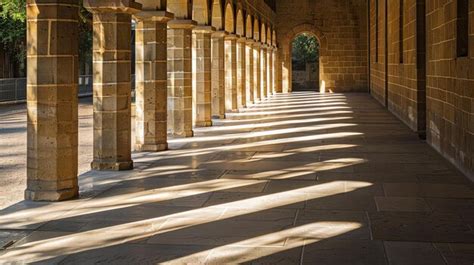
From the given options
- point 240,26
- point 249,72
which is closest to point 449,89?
point 240,26

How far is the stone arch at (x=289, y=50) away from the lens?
34938 mm

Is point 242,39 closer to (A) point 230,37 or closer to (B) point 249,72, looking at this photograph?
(B) point 249,72

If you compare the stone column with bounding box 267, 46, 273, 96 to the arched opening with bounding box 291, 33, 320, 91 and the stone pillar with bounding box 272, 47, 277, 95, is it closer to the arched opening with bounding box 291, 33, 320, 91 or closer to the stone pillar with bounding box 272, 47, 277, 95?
the stone pillar with bounding box 272, 47, 277, 95

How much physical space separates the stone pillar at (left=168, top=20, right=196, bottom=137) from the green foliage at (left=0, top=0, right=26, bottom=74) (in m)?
9.85

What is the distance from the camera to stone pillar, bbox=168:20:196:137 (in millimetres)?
12828

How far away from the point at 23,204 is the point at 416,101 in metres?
8.89

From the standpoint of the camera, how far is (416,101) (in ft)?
43.7

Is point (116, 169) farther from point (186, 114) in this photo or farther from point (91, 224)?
point (186, 114)

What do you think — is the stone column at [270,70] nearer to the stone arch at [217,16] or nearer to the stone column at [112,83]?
the stone arch at [217,16]

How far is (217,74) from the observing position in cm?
1734

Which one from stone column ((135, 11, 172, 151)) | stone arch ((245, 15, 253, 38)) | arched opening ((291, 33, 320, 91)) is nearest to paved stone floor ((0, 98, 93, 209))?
stone column ((135, 11, 172, 151))

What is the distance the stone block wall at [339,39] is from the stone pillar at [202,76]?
20333mm

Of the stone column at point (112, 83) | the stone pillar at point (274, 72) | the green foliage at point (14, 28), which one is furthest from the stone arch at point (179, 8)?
the stone pillar at point (274, 72)

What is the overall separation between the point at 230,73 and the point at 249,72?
5.18 meters
